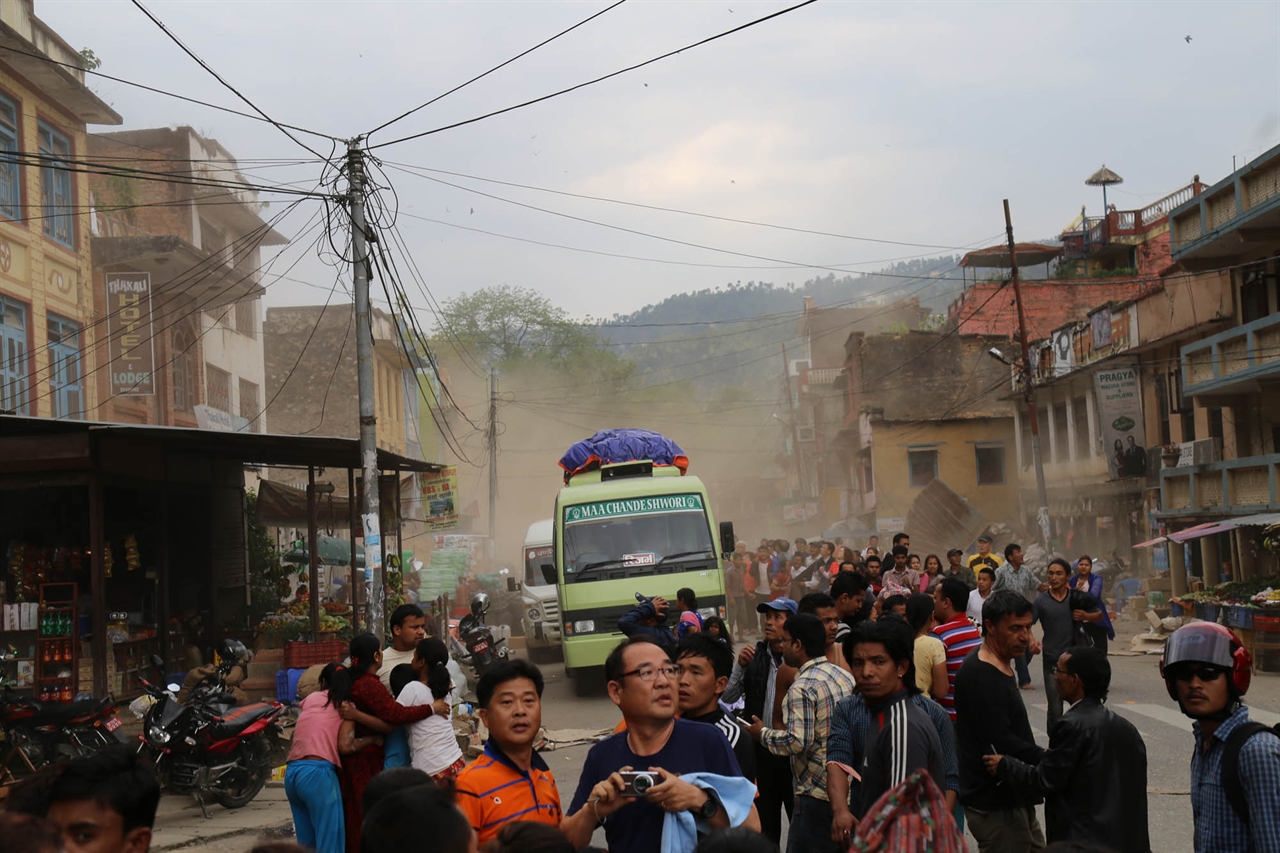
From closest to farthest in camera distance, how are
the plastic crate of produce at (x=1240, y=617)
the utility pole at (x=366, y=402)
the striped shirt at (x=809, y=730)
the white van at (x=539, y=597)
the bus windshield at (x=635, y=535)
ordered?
the striped shirt at (x=809, y=730), the utility pole at (x=366, y=402), the bus windshield at (x=635, y=535), the plastic crate of produce at (x=1240, y=617), the white van at (x=539, y=597)

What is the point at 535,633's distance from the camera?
2234 centimetres

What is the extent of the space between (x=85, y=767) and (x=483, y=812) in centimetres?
114

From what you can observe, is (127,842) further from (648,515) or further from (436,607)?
(436,607)

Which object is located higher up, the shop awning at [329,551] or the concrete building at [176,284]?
the concrete building at [176,284]

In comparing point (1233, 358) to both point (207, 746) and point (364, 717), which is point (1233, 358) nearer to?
point (207, 746)

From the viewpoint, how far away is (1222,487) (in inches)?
996

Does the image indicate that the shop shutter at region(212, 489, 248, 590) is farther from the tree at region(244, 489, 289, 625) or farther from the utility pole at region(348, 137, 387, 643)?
the utility pole at region(348, 137, 387, 643)

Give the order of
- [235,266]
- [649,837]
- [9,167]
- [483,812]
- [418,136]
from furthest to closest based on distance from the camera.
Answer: [235,266] < [9,167] < [418,136] < [483,812] < [649,837]

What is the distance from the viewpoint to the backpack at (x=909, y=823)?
10.0ft

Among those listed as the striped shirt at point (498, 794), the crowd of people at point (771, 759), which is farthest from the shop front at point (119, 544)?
the striped shirt at point (498, 794)

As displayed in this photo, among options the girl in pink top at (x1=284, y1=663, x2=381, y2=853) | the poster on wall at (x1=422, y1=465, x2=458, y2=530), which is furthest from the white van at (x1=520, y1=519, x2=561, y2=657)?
the girl in pink top at (x1=284, y1=663, x2=381, y2=853)

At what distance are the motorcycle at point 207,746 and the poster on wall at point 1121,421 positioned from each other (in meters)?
25.7

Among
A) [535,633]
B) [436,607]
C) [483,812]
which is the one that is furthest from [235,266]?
[483,812]

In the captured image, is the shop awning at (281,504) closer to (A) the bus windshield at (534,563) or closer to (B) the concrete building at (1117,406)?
(A) the bus windshield at (534,563)
